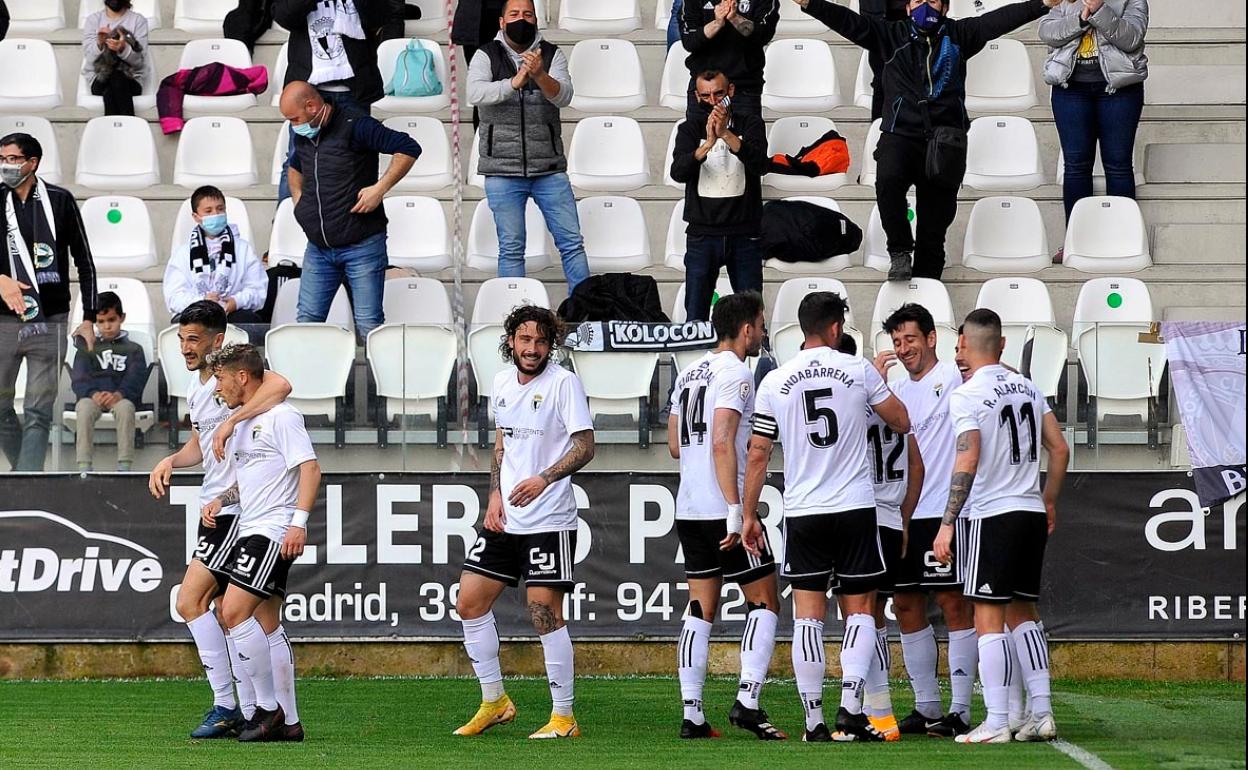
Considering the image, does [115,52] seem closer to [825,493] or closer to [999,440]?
[825,493]

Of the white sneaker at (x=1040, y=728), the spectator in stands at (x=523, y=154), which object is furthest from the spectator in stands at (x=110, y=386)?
the white sneaker at (x=1040, y=728)

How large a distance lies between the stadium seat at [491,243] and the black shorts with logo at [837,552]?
625 cm

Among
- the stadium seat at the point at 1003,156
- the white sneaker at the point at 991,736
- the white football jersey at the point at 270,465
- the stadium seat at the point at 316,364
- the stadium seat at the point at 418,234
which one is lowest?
the white sneaker at the point at 991,736

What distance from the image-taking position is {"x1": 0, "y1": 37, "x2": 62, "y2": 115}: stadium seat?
16250mm

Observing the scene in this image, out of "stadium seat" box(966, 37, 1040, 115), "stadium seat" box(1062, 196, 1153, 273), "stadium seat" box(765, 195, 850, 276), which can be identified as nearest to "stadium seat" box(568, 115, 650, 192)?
"stadium seat" box(765, 195, 850, 276)

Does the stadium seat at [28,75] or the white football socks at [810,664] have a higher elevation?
the stadium seat at [28,75]

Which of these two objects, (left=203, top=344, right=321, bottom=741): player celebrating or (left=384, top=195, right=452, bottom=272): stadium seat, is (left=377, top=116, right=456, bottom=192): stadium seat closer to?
(left=384, top=195, right=452, bottom=272): stadium seat

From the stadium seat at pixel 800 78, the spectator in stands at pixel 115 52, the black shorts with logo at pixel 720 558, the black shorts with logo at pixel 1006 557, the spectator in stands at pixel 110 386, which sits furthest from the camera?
Answer: the stadium seat at pixel 800 78

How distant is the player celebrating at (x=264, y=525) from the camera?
8.46 metres

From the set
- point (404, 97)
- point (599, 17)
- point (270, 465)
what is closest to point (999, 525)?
point (270, 465)

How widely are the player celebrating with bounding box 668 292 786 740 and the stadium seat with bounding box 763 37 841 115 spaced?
7.29m

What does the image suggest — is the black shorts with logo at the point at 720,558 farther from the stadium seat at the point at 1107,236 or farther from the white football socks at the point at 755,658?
the stadium seat at the point at 1107,236

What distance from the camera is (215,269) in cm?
1232

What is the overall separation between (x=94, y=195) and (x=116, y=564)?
5339 millimetres
